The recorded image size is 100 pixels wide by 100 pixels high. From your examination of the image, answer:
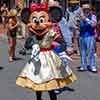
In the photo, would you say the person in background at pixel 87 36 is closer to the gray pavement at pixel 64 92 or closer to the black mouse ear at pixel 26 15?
the gray pavement at pixel 64 92

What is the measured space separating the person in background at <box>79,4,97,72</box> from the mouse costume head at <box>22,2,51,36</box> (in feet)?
13.3

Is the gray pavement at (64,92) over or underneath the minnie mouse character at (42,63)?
underneath

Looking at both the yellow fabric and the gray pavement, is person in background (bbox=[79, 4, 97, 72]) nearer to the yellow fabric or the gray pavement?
the gray pavement

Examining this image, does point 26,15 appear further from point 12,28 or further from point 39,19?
point 12,28

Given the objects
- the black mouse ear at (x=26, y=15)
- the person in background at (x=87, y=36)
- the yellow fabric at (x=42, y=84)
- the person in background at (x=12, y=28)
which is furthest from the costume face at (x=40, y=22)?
the person in background at (x=12, y=28)

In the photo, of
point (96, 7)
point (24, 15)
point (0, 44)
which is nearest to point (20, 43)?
point (0, 44)

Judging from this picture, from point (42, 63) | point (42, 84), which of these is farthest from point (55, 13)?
point (42, 84)

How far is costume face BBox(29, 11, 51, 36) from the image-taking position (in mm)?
8281

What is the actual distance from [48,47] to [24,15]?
753 mm

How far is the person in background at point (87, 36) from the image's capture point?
1245 centimetres

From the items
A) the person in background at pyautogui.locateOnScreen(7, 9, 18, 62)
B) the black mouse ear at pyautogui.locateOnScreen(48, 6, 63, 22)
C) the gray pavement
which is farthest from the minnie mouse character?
the person in background at pyautogui.locateOnScreen(7, 9, 18, 62)

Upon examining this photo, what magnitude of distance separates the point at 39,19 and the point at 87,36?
456 cm

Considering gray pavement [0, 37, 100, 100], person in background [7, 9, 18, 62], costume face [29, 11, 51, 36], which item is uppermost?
costume face [29, 11, 51, 36]

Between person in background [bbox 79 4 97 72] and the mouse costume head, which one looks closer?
the mouse costume head
